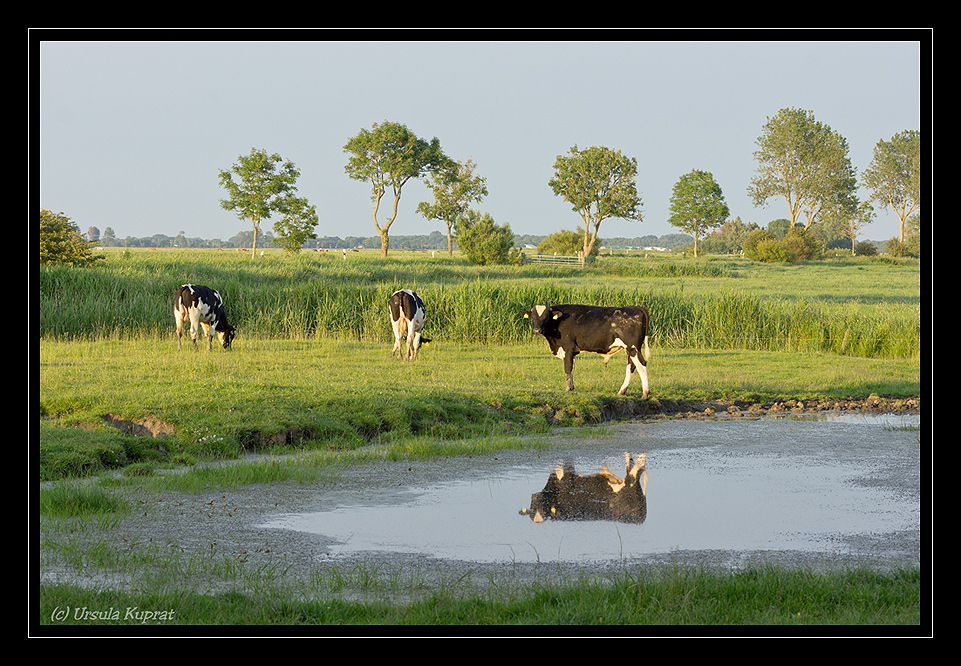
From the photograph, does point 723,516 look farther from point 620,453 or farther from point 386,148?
point 386,148

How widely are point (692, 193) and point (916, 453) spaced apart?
3538 inches

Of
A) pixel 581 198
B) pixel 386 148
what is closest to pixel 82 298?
pixel 386 148

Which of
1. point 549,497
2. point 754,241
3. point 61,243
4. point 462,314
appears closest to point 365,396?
point 549,497

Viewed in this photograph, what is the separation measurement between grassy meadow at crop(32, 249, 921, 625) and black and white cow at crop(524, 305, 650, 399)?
651mm

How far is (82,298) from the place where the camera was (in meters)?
26.2

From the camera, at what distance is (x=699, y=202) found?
Answer: 98688 mm

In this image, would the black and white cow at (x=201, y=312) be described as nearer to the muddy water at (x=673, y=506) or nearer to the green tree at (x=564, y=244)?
the muddy water at (x=673, y=506)

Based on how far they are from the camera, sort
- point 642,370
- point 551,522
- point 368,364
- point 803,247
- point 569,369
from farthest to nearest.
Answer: point 803,247 → point 368,364 → point 569,369 → point 642,370 → point 551,522

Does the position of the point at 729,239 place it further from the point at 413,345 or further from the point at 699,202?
the point at 413,345

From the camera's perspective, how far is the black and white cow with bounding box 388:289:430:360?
20.6m

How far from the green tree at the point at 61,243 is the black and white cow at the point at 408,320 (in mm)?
23384

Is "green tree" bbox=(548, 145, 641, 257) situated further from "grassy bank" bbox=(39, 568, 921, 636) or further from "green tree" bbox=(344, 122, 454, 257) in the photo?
"grassy bank" bbox=(39, 568, 921, 636)

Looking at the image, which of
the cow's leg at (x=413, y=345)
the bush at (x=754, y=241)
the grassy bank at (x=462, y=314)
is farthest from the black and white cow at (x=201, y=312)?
A: the bush at (x=754, y=241)

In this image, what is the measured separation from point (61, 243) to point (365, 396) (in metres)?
31.2
